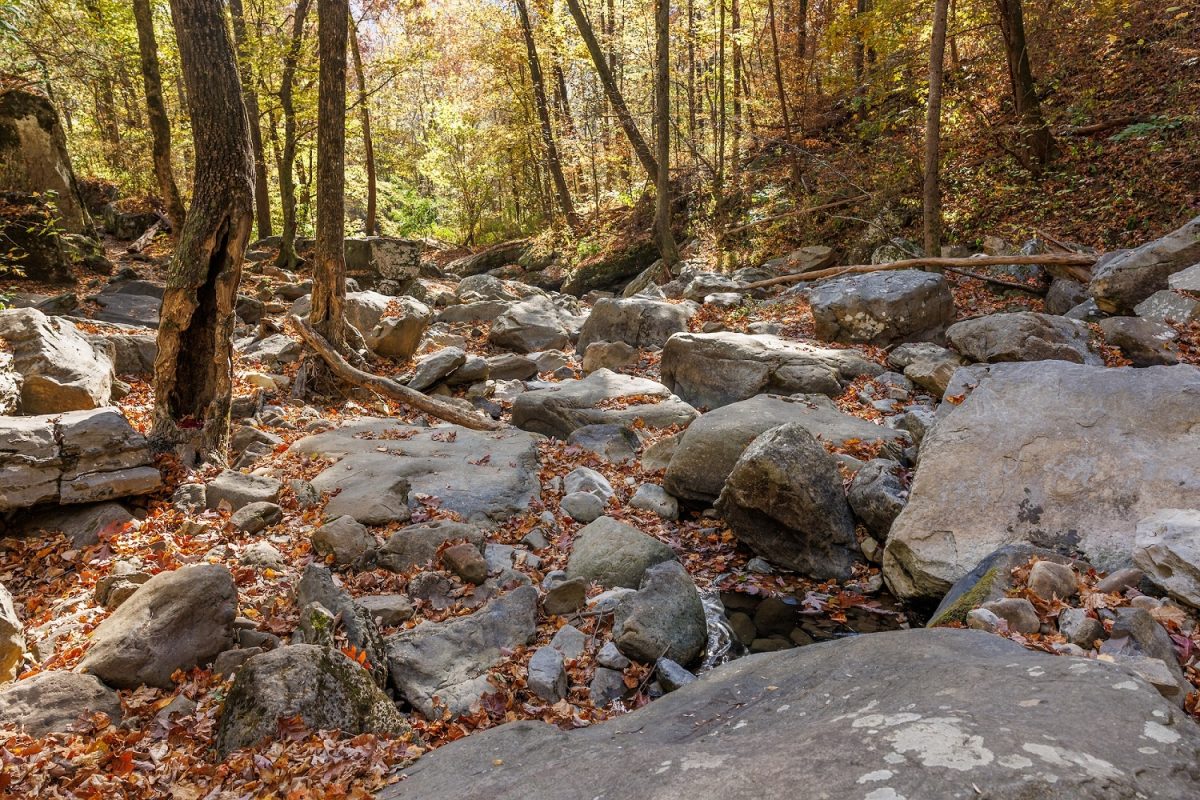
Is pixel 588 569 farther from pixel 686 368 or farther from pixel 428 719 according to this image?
pixel 686 368

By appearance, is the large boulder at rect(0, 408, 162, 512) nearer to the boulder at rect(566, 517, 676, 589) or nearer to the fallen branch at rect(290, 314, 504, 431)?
the fallen branch at rect(290, 314, 504, 431)

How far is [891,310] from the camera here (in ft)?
34.5

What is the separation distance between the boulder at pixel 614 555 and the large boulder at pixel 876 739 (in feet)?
6.83

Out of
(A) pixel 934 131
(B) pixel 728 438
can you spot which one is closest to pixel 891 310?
(A) pixel 934 131

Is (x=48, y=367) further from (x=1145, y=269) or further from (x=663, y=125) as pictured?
(x=663, y=125)

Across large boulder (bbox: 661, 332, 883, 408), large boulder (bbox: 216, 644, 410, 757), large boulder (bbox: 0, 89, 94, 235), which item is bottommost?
large boulder (bbox: 216, 644, 410, 757)

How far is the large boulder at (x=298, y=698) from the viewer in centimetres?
337

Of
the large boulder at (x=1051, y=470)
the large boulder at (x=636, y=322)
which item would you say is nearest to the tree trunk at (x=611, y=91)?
the large boulder at (x=636, y=322)

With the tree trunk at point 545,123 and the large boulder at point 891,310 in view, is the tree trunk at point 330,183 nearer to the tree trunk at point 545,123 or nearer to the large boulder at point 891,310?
the large boulder at point 891,310

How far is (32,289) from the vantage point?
13383 millimetres

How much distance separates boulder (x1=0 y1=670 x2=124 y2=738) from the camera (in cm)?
342

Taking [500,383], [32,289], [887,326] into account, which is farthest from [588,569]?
[32,289]

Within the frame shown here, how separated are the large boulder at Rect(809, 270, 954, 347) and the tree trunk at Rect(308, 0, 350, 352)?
7.64m

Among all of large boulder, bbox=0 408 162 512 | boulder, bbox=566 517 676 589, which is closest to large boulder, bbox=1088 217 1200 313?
boulder, bbox=566 517 676 589
